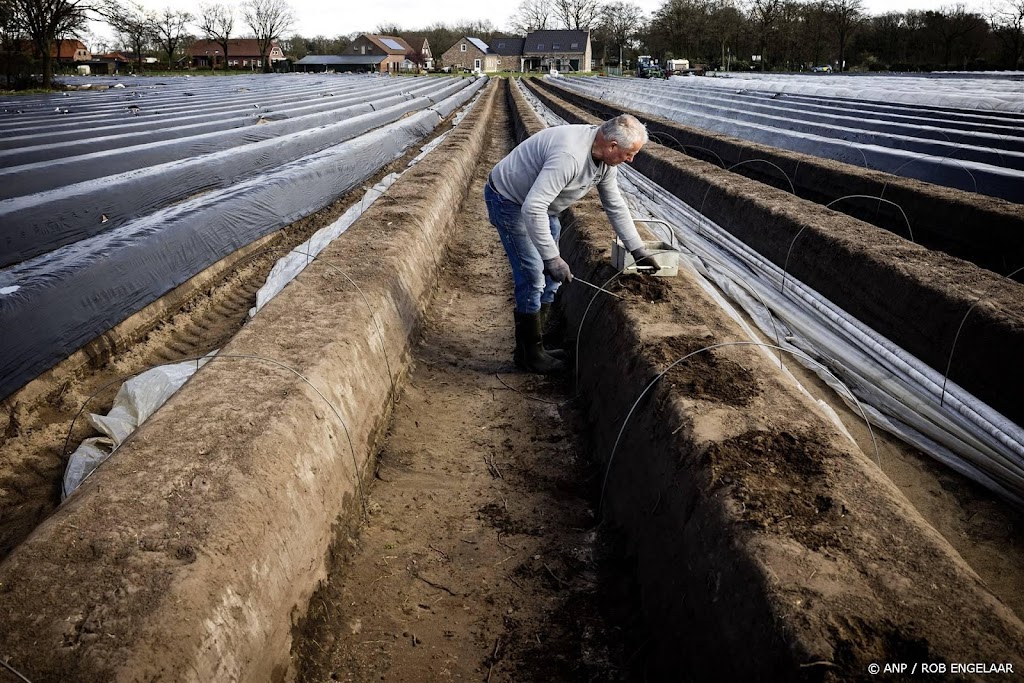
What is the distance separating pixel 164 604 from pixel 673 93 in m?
29.4

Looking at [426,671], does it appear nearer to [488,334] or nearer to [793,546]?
[793,546]

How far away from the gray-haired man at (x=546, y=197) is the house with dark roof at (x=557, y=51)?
8178cm

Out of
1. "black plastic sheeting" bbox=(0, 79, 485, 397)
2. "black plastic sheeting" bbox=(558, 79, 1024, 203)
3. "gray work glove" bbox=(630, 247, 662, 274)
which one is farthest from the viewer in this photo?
"black plastic sheeting" bbox=(558, 79, 1024, 203)

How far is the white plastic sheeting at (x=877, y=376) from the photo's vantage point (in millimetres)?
3406

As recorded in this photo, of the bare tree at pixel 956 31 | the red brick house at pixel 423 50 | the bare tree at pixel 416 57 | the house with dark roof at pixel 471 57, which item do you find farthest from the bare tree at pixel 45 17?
the bare tree at pixel 416 57

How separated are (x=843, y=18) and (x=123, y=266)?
57380 mm

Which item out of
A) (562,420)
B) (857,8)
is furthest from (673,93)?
(857,8)

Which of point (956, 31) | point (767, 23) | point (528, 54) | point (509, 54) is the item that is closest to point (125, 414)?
point (956, 31)

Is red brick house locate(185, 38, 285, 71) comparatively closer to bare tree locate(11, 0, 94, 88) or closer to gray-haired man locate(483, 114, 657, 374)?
bare tree locate(11, 0, 94, 88)

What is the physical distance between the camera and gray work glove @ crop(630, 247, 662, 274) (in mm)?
4254

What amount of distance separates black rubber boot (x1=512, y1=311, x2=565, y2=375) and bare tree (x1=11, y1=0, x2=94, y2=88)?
2745 cm

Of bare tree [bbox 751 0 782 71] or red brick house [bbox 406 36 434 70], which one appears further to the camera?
red brick house [bbox 406 36 434 70]

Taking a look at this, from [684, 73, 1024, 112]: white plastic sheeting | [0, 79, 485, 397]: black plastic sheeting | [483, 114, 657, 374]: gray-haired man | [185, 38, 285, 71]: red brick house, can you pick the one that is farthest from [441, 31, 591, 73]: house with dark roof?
[483, 114, 657, 374]: gray-haired man

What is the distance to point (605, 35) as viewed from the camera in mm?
87250
